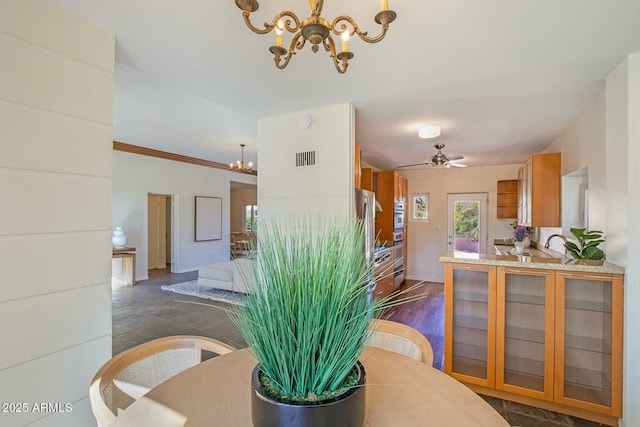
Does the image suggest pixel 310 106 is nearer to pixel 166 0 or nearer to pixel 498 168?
pixel 166 0

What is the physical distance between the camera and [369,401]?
3.09 feet

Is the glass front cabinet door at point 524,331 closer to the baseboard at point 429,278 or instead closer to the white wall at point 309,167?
the white wall at point 309,167

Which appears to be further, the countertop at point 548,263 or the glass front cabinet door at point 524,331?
the glass front cabinet door at point 524,331

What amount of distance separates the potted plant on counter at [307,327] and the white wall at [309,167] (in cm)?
221

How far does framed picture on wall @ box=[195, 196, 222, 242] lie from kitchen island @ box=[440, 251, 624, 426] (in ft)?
20.6

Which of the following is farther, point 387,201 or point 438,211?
point 438,211

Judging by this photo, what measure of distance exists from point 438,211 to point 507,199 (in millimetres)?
1383

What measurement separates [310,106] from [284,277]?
2.61m

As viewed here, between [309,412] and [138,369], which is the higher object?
[309,412]

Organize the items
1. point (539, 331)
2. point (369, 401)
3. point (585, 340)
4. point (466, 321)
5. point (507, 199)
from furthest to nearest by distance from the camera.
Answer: point (507, 199)
point (466, 321)
point (539, 331)
point (585, 340)
point (369, 401)

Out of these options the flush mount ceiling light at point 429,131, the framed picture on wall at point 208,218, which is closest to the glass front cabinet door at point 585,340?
the flush mount ceiling light at point 429,131

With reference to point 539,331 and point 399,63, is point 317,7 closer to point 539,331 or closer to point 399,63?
point 399,63

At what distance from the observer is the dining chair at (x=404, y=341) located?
1.43 m

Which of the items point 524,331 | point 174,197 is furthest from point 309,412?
point 174,197
